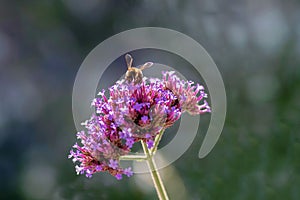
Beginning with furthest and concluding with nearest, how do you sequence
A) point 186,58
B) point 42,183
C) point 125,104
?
point 42,183 < point 186,58 < point 125,104

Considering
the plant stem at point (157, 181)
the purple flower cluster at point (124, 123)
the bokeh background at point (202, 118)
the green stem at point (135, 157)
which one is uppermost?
the bokeh background at point (202, 118)

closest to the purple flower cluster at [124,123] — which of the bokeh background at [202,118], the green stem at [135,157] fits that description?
the green stem at [135,157]

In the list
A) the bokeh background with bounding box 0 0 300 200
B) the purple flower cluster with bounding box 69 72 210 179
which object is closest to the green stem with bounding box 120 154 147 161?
the purple flower cluster with bounding box 69 72 210 179

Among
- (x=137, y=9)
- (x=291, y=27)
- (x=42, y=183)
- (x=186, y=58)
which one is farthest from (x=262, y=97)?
(x=137, y=9)

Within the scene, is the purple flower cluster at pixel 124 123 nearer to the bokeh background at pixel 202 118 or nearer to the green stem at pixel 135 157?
the green stem at pixel 135 157

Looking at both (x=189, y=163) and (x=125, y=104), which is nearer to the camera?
(x=125, y=104)

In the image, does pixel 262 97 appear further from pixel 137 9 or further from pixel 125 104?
pixel 137 9
